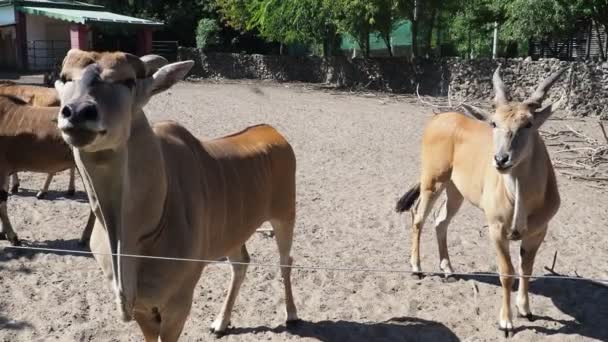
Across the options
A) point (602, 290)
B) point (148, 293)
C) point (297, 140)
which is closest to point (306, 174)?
point (297, 140)

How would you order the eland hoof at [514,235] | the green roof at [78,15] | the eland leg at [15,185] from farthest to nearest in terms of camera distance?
1. the green roof at [78,15]
2. the eland leg at [15,185]
3. the eland hoof at [514,235]

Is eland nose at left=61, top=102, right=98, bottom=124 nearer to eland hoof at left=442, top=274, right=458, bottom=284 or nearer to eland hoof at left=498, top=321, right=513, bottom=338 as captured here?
eland hoof at left=498, top=321, right=513, bottom=338

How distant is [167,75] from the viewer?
3.15 metres

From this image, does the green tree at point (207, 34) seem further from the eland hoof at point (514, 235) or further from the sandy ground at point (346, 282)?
the eland hoof at point (514, 235)

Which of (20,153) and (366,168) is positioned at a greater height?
(20,153)

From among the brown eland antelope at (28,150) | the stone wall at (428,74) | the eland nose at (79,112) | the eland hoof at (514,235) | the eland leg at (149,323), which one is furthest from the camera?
the stone wall at (428,74)

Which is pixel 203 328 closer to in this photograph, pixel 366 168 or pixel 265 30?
pixel 366 168

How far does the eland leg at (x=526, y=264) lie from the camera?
5270 millimetres

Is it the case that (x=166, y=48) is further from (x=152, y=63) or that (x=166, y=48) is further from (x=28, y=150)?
(x=152, y=63)

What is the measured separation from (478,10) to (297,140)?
611 inches

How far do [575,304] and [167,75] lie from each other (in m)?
4.16

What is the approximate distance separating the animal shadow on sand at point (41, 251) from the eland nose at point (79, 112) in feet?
13.4

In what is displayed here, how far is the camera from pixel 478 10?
86.6 feet

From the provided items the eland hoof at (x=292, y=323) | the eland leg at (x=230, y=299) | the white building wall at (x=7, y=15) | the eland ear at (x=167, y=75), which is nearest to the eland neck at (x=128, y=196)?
the eland ear at (x=167, y=75)
